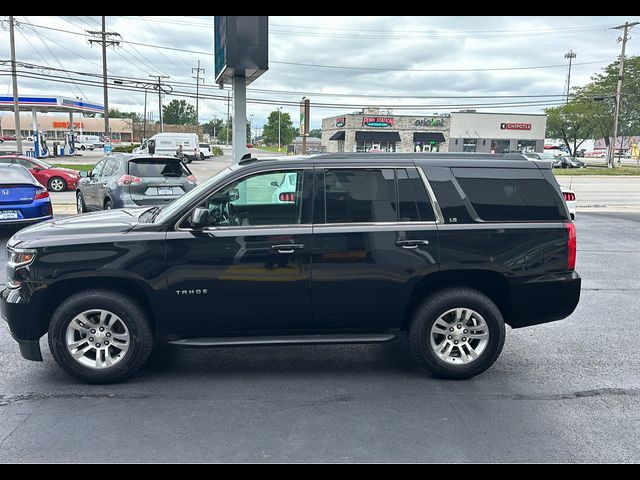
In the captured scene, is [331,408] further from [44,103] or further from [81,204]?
[44,103]

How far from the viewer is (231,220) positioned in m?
4.70

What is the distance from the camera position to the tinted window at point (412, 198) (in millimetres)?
4758

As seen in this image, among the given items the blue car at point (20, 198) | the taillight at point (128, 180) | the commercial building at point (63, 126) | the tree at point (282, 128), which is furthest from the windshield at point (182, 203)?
the tree at point (282, 128)

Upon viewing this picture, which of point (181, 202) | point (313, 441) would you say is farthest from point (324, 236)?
point (313, 441)

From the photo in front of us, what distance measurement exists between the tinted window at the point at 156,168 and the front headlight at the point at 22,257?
7.04 meters

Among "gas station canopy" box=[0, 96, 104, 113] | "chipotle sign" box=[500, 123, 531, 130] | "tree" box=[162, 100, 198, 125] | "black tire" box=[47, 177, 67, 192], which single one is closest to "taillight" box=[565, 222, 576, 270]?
"black tire" box=[47, 177, 67, 192]

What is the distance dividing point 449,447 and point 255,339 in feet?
5.95

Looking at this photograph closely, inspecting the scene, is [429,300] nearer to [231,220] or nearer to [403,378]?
[403,378]

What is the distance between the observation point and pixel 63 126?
93625mm

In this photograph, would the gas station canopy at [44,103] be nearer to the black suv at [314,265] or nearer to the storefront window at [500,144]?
the storefront window at [500,144]

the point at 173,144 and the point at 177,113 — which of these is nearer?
the point at 173,144

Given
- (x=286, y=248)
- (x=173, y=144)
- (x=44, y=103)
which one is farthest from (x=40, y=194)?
(x=44, y=103)

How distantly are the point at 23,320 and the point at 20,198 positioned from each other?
6862 millimetres

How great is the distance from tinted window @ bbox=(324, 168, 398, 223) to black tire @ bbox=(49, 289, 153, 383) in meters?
1.84
